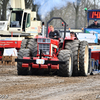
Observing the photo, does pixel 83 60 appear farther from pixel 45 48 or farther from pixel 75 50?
pixel 45 48

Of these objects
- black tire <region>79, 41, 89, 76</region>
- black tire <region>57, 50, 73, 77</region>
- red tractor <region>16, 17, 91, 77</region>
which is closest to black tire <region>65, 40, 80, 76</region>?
red tractor <region>16, 17, 91, 77</region>

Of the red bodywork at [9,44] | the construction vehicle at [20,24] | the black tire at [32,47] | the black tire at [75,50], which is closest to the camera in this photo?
the black tire at [32,47]

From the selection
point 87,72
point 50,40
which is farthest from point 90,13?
point 50,40

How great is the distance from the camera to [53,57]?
12445mm

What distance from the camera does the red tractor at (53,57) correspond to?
12.0m

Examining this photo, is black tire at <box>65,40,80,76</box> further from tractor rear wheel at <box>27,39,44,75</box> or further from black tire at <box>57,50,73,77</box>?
tractor rear wheel at <box>27,39,44,75</box>

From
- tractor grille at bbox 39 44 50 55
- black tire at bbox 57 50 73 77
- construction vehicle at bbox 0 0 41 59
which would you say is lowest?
black tire at bbox 57 50 73 77

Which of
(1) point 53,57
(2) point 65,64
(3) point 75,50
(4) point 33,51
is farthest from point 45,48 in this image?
(3) point 75,50

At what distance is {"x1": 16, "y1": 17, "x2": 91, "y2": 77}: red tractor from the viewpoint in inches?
472

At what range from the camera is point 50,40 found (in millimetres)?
12352

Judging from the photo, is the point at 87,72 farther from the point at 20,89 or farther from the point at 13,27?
the point at 13,27

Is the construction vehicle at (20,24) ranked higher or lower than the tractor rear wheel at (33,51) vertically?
higher

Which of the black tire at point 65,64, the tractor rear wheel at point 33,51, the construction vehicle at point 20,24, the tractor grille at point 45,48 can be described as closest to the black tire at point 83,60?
the black tire at point 65,64

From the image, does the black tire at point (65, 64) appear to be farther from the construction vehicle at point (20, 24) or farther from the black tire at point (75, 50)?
the construction vehicle at point (20, 24)
